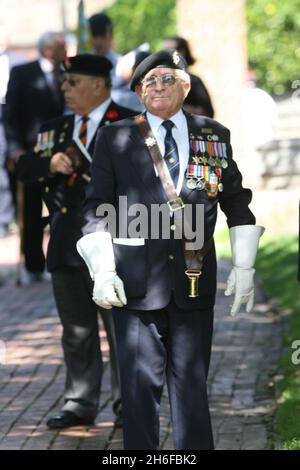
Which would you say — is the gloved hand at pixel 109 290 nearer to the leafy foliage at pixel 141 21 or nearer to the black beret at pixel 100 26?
the black beret at pixel 100 26

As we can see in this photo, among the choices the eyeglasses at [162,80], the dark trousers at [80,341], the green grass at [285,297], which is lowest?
the green grass at [285,297]

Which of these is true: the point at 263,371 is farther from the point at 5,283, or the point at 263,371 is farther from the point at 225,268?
the point at 5,283

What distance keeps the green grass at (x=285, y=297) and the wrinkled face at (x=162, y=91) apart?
5.64ft

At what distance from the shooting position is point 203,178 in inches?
243

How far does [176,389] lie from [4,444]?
151 cm

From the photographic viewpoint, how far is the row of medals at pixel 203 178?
6145 mm

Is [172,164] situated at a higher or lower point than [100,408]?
higher

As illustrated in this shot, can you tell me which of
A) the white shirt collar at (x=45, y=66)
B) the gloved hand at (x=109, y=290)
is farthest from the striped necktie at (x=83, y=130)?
the white shirt collar at (x=45, y=66)

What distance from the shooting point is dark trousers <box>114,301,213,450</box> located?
6141mm

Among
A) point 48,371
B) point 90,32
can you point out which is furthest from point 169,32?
point 48,371

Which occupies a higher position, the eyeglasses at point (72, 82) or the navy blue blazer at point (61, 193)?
the eyeglasses at point (72, 82)

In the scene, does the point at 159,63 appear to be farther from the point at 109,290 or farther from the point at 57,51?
the point at 57,51

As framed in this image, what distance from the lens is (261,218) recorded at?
15.8 meters

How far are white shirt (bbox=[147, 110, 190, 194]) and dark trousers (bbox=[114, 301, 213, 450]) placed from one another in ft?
1.91
